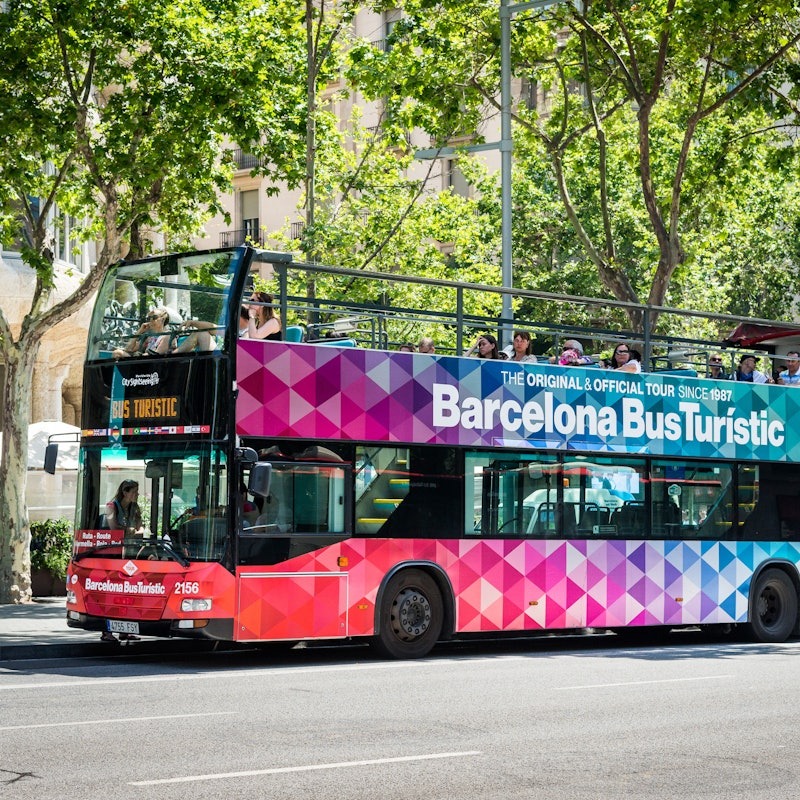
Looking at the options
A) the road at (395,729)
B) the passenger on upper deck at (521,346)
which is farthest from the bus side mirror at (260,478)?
the passenger on upper deck at (521,346)

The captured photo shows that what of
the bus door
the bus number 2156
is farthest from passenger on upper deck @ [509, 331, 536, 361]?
the bus number 2156

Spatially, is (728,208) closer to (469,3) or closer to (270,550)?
(469,3)

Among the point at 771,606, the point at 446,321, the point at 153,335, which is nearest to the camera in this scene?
the point at 153,335

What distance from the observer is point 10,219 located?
2302 centimetres

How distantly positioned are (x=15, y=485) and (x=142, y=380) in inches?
321

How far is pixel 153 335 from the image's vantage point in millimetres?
14836

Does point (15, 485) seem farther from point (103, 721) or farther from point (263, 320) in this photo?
point (103, 721)

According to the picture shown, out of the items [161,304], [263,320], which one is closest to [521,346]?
[263,320]

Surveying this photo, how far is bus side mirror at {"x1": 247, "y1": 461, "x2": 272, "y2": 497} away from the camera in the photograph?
1385cm

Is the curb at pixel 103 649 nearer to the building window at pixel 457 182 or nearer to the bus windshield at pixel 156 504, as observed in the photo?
the bus windshield at pixel 156 504

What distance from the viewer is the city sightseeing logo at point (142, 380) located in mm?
14680

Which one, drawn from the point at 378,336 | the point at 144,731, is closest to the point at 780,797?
the point at 144,731

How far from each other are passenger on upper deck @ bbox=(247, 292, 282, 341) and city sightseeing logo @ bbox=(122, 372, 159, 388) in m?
1.00

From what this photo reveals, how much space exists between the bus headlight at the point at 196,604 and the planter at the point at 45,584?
420 inches
